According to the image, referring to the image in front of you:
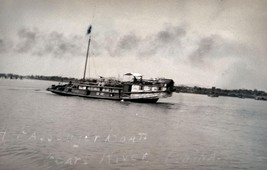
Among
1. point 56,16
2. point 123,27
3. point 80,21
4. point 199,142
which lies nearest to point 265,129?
point 199,142

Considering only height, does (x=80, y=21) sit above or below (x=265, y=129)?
A: above

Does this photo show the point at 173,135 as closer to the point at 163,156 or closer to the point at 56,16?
the point at 163,156

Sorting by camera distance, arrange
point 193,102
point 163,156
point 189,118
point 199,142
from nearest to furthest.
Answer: point 163,156
point 199,142
point 189,118
point 193,102

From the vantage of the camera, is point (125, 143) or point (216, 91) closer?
point (125, 143)

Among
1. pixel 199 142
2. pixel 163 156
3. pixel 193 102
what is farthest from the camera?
pixel 193 102

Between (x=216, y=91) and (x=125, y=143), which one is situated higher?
→ (x=216, y=91)

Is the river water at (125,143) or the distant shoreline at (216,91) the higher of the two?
the distant shoreline at (216,91)

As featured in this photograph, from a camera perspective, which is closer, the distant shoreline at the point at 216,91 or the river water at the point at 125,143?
the river water at the point at 125,143

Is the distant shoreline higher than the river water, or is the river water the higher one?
the distant shoreline

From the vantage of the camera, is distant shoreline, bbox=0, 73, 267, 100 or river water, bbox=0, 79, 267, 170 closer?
river water, bbox=0, 79, 267, 170

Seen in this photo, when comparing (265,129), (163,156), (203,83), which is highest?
(203,83)

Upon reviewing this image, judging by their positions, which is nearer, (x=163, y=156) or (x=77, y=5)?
(x=163, y=156)
